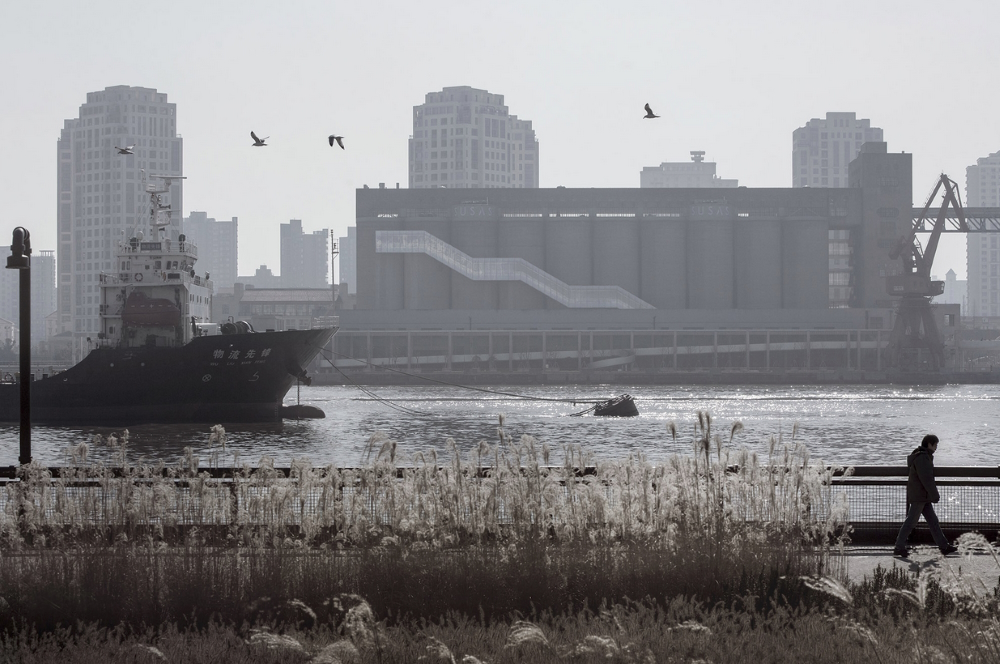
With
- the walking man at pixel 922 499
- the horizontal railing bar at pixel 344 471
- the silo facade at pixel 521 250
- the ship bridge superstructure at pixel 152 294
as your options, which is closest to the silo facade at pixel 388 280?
the silo facade at pixel 521 250

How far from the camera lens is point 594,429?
55188 mm

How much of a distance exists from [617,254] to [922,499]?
124 meters

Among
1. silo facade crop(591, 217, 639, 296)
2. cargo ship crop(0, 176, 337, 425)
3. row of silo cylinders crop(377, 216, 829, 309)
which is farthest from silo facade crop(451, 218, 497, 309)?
cargo ship crop(0, 176, 337, 425)

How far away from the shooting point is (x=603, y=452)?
138ft

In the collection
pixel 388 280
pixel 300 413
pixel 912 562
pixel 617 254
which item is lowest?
pixel 300 413

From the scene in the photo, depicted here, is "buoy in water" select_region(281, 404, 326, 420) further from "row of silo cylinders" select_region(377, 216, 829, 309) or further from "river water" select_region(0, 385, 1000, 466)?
"row of silo cylinders" select_region(377, 216, 829, 309)

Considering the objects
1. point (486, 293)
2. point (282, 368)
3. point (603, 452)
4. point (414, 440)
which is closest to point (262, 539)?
point (603, 452)

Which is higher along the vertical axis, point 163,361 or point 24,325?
point 24,325

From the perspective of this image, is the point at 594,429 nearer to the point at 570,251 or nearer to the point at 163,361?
the point at 163,361

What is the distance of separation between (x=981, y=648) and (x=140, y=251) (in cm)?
5419

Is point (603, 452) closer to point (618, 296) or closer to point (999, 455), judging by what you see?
point (999, 455)

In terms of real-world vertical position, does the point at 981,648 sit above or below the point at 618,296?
below

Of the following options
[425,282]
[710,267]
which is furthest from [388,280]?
[710,267]

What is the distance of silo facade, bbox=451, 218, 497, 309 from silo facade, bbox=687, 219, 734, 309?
26096 millimetres
